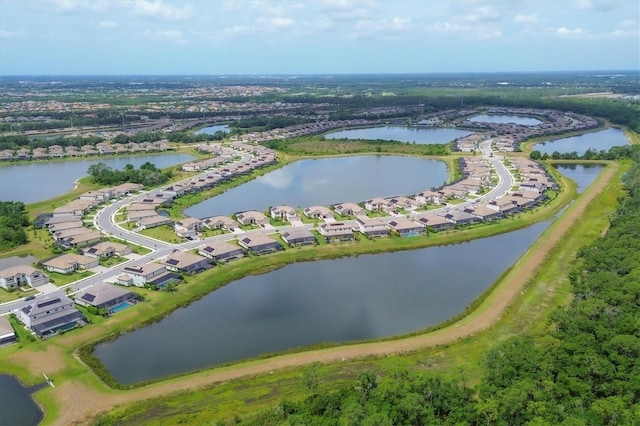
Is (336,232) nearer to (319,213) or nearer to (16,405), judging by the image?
(319,213)

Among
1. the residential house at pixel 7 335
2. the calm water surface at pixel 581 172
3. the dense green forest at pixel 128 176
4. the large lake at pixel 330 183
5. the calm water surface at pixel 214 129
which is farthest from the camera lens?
the calm water surface at pixel 214 129

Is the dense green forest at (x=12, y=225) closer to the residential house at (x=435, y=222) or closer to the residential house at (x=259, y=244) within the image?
the residential house at (x=259, y=244)

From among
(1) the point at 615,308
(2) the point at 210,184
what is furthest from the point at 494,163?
(1) the point at 615,308

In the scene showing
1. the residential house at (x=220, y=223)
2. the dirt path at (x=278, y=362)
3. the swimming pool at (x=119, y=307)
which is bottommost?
the dirt path at (x=278, y=362)

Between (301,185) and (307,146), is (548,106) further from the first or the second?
(301,185)

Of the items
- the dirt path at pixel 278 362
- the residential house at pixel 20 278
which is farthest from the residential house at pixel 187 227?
the dirt path at pixel 278 362

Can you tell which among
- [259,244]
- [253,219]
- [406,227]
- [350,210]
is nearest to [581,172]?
[406,227]

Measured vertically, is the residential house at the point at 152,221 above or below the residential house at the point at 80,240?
above
